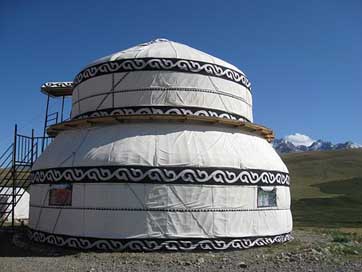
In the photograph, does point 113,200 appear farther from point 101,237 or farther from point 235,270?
point 235,270

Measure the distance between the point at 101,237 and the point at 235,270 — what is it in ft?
11.7

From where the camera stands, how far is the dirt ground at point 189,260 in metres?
9.88

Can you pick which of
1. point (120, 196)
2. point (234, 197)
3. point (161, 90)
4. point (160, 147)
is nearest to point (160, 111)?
point (161, 90)

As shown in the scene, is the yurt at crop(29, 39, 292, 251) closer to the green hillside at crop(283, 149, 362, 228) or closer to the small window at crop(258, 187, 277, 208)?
the small window at crop(258, 187, 277, 208)

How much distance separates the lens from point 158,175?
1151 centimetres

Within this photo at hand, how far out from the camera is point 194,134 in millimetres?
12500

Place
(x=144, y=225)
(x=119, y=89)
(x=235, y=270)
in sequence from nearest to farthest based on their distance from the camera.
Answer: (x=235, y=270)
(x=144, y=225)
(x=119, y=89)

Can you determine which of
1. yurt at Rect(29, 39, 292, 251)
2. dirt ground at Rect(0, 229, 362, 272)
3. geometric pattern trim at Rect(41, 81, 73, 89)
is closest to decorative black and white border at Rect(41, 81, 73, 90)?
geometric pattern trim at Rect(41, 81, 73, 89)

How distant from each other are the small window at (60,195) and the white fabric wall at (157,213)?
0.62 ft

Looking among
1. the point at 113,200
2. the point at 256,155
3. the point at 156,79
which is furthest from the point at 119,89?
the point at 256,155

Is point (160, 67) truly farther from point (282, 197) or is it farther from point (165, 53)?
point (282, 197)

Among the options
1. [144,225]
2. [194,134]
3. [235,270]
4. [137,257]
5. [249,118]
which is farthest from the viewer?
[249,118]

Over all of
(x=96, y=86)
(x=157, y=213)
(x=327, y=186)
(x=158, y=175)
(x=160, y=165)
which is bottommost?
(x=157, y=213)

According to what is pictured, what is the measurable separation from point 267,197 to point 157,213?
129 inches
